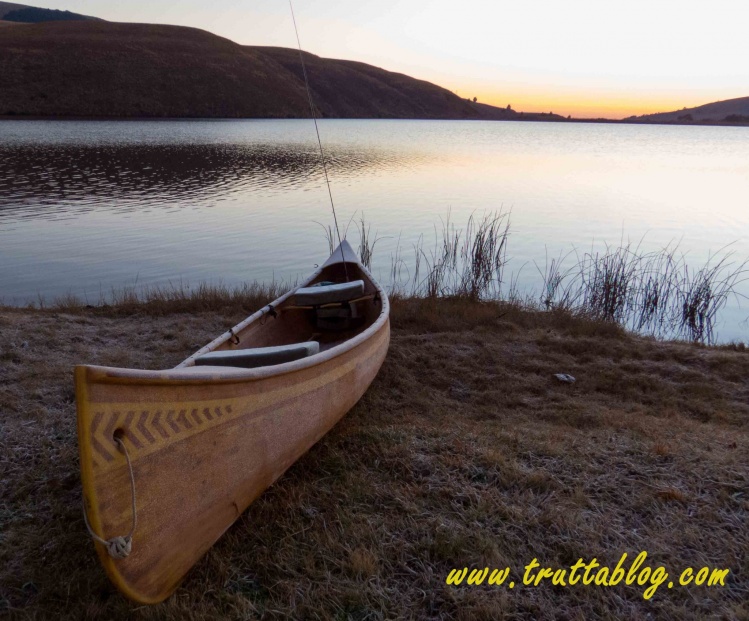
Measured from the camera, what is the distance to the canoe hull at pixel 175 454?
229 centimetres

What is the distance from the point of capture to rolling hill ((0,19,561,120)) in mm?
55500

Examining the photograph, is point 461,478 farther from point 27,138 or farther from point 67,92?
point 67,92

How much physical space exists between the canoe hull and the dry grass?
257 mm

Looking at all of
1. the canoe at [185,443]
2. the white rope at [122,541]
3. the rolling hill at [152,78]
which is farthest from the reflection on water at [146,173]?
the rolling hill at [152,78]

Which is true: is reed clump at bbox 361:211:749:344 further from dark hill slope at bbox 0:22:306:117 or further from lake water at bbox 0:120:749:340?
dark hill slope at bbox 0:22:306:117

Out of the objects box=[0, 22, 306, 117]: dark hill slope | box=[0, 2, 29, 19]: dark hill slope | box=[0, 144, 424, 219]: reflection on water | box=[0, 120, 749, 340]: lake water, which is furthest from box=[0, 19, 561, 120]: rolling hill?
box=[0, 2, 29, 19]: dark hill slope

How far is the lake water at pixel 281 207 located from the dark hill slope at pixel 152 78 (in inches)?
1056

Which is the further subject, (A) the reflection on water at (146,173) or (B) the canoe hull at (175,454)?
(A) the reflection on water at (146,173)

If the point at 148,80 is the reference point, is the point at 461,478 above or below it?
below

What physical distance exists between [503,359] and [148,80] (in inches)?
2758

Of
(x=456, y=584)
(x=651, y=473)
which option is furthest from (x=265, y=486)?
(x=651, y=473)

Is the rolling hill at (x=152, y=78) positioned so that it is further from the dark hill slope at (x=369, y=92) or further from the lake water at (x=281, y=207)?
the lake water at (x=281, y=207)

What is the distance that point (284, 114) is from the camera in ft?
246

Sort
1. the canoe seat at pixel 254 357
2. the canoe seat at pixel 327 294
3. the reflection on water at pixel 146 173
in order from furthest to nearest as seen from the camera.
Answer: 1. the reflection on water at pixel 146 173
2. the canoe seat at pixel 327 294
3. the canoe seat at pixel 254 357
